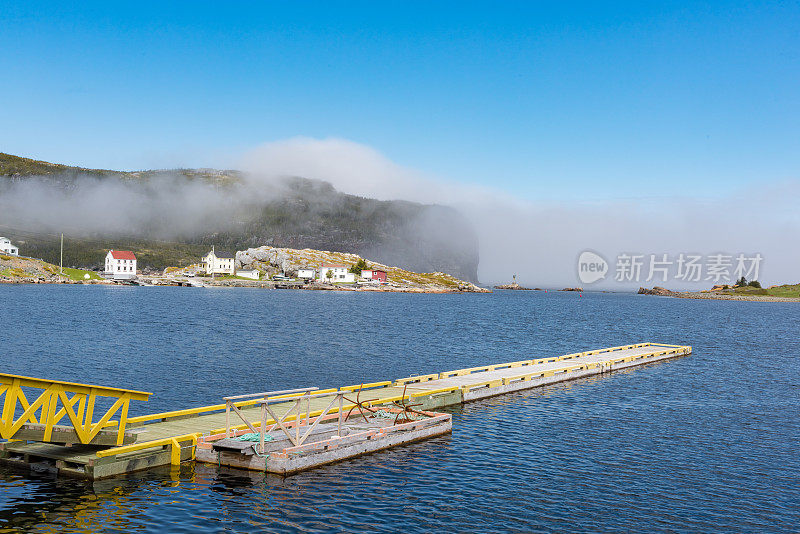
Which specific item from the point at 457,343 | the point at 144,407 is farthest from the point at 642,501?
the point at 457,343

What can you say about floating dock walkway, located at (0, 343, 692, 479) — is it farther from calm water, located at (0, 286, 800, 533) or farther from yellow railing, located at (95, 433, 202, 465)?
calm water, located at (0, 286, 800, 533)

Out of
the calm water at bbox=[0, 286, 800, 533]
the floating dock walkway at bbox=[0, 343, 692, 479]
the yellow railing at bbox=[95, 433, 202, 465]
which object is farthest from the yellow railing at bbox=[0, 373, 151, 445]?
the calm water at bbox=[0, 286, 800, 533]

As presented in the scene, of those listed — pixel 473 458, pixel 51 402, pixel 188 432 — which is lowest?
pixel 473 458

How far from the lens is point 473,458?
28.5 m

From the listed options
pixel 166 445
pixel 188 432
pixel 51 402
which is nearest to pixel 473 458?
pixel 188 432

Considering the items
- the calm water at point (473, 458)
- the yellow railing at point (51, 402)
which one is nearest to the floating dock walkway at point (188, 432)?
the yellow railing at point (51, 402)

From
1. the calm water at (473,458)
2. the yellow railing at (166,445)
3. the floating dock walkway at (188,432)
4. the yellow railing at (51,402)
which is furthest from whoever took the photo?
the floating dock walkway at (188,432)

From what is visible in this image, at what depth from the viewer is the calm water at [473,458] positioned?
824 inches

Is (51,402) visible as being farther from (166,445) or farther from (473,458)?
(473,458)

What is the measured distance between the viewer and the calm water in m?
20.9

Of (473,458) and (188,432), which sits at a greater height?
(188,432)

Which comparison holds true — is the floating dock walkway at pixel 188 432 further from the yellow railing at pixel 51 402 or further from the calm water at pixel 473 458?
the calm water at pixel 473 458

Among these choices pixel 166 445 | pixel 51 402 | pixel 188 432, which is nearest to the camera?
pixel 51 402

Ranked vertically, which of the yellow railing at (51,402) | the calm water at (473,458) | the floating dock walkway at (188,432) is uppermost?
the yellow railing at (51,402)
